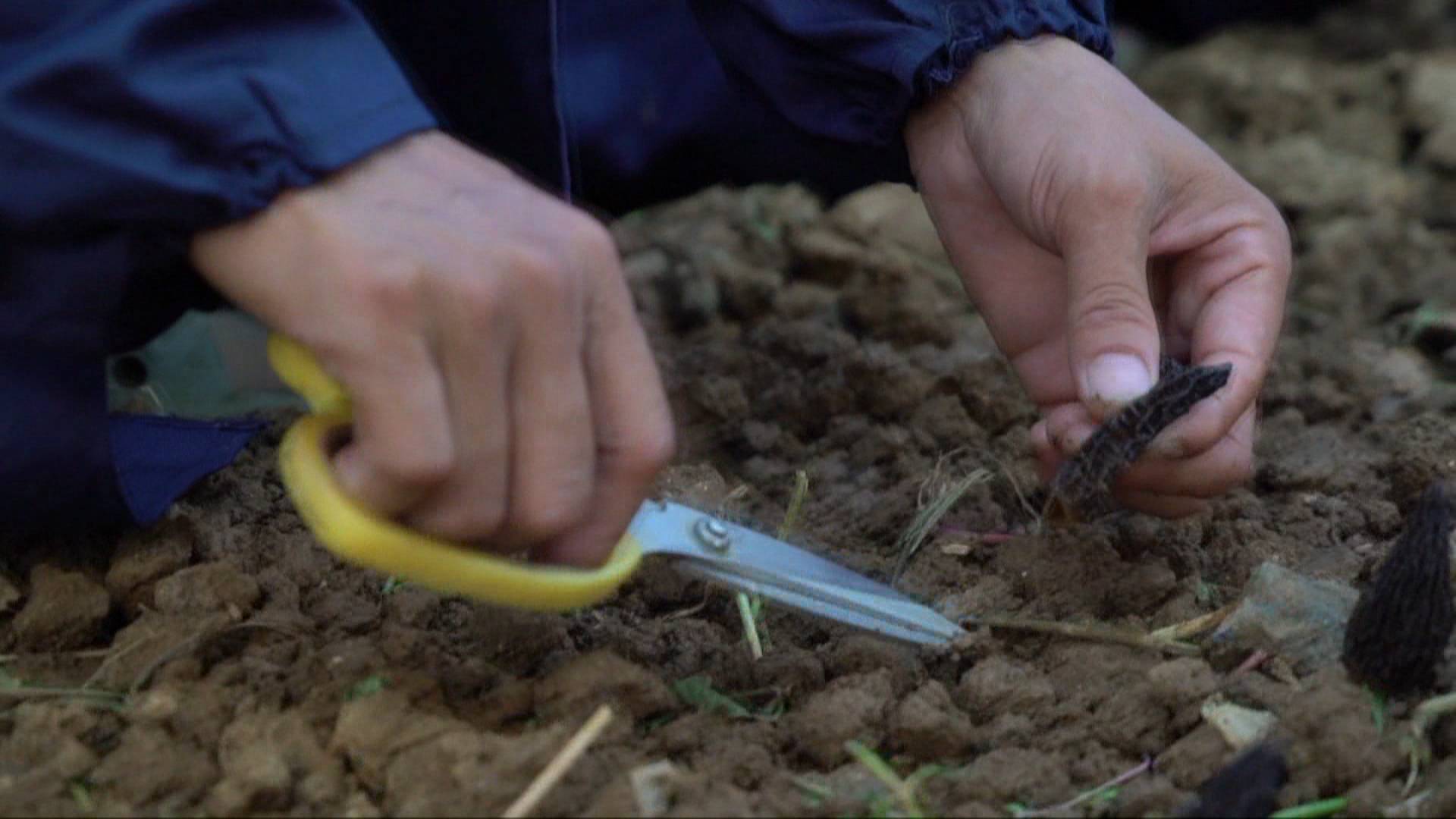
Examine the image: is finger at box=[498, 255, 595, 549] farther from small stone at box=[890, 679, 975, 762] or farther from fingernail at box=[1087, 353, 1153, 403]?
fingernail at box=[1087, 353, 1153, 403]

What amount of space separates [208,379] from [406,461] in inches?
43.9

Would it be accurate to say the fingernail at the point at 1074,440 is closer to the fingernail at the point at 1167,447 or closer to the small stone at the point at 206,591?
the fingernail at the point at 1167,447

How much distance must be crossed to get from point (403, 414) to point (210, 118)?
0.31m

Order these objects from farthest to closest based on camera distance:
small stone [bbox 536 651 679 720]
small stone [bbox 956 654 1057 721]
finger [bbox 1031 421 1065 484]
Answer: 1. finger [bbox 1031 421 1065 484]
2. small stone [bbox 956 654 1057 721]
3. small stone [bbox 536 651 679 720]

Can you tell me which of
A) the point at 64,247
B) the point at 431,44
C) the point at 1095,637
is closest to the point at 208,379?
the point at 431,44

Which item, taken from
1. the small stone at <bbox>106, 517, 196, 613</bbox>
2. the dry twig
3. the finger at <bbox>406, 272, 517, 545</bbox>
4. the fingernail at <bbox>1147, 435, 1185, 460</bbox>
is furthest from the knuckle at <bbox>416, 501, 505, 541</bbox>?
the fingernail at <bbox>1147, 435, 1185, 460</bbox>

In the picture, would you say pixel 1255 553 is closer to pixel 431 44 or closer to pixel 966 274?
pixel 966 274

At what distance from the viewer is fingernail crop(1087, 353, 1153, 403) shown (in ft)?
5.61

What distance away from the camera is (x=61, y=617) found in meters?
1.68

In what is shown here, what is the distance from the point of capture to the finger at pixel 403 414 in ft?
4.29

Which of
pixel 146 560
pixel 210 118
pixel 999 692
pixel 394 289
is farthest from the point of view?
pixel 146 560

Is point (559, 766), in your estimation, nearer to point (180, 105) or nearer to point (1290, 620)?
point (180, 105)

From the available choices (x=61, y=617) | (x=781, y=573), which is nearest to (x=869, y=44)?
(x=781, y=573)

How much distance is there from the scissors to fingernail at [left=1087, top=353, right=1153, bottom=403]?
280mm
